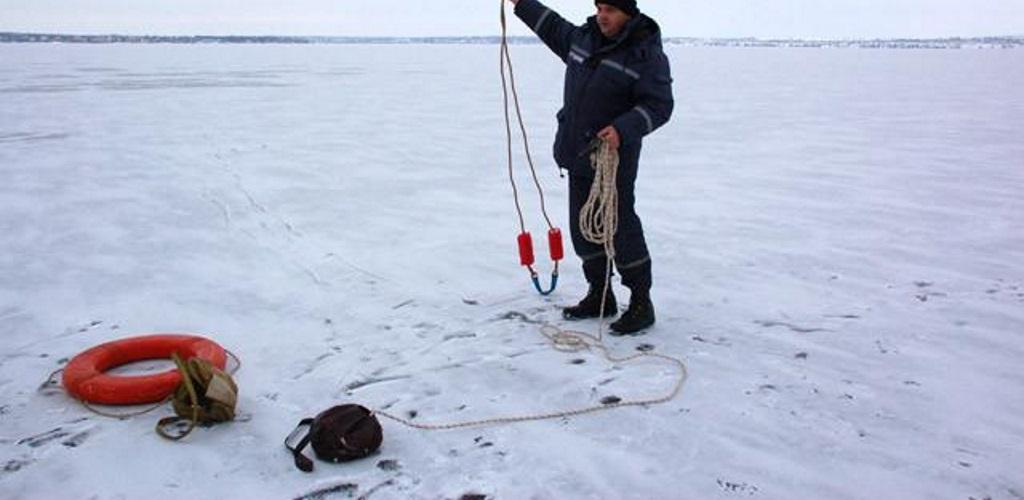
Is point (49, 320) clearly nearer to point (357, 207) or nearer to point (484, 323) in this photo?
point (484, 323)

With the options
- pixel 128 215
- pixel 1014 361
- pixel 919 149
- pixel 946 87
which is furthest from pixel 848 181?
pixel 946 87

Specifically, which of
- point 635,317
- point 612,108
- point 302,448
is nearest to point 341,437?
point 302,448

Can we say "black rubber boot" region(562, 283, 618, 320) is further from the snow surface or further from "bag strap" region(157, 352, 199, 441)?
"bag strap" region(157, 352, 199, 441)

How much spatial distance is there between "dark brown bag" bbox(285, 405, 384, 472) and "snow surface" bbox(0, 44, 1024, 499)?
0.18 feet

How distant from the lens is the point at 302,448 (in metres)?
2.72

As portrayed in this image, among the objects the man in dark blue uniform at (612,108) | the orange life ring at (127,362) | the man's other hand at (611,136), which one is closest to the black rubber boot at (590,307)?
the man in dark blue uniform at (612,108)

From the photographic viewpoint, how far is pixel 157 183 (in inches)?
281

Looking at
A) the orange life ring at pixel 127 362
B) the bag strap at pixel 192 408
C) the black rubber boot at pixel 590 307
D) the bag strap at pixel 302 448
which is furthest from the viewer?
the black rubber boot at pixel 590 307

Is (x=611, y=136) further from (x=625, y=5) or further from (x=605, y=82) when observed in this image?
(x=625, y=5)

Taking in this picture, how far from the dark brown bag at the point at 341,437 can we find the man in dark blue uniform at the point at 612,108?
1.53 meters

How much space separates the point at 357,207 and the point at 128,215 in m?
1.69

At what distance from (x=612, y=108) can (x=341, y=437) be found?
191 centimetres

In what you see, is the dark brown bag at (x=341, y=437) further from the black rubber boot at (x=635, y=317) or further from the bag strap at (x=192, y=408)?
the black rubber boot at (x=635, y=317)

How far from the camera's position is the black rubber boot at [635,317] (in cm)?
389
